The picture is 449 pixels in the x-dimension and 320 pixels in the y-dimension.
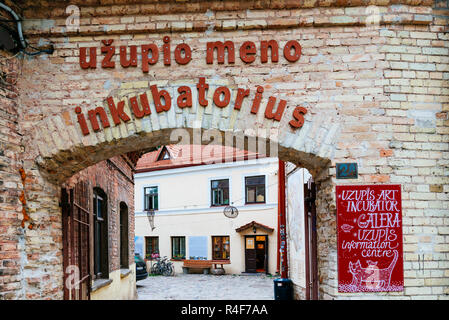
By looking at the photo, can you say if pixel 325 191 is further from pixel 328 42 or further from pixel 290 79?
pixel 328 42

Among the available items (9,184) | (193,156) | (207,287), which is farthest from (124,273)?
(193,156)

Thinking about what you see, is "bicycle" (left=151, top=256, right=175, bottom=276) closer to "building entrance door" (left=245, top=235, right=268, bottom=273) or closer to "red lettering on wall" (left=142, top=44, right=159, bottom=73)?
"building entrance door" (left=245, top=235, right=268, bottom=273)

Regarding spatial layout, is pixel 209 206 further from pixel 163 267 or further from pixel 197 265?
pixel 163 267

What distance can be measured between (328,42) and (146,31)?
6.69 feet

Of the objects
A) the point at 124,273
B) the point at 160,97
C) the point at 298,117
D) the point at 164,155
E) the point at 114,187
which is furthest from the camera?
the point at 164,155

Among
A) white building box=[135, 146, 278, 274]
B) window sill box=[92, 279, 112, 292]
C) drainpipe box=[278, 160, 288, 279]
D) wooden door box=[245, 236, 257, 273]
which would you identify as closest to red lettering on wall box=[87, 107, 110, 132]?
window sill box=[92, 279, 112, 292]

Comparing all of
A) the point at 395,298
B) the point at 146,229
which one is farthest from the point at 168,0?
the point at 146,229

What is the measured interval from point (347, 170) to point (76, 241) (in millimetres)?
3682

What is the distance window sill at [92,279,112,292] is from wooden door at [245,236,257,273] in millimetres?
12955

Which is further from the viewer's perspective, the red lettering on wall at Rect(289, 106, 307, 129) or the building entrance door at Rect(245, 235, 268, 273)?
the building entrance door at Rect(245, 235, 268, 273)

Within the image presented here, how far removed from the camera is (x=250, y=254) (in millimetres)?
20438

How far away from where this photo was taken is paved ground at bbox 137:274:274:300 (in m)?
14.0

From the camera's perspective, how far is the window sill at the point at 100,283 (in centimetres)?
690

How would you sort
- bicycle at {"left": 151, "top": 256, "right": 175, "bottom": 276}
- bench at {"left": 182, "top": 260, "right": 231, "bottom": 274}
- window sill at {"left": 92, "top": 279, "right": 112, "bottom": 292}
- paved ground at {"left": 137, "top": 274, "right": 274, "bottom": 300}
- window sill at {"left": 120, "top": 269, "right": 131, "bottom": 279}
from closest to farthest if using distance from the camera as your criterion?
1. window sill at {"left": 92, "top": 279, "right": 112, "bottom": 292}
2. window sill at {"left": 120, "top": 269, "right": 131, "bottom": 279}
3. paved ground at {"left": 137, "top": 274, "right": 274, "bottom": 300}
4. bench at {"left": 182, "top": 260, "right": 231, "bottom": 274}
5. bicycle at {"left": 151, "top": 256, "right": 175, "bottom": 276}
